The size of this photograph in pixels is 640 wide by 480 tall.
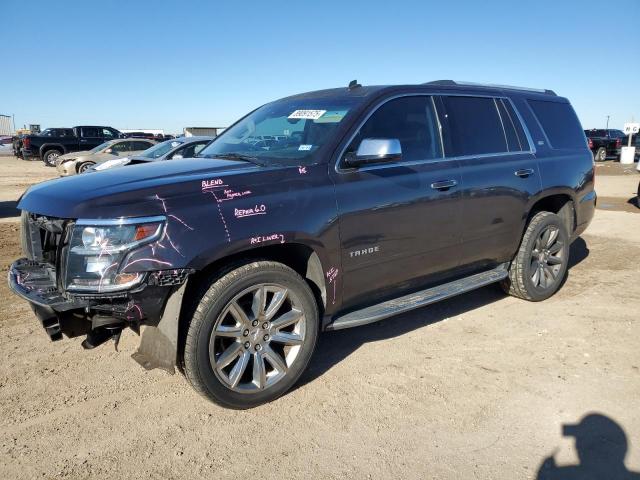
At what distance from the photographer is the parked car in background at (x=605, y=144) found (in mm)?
29562

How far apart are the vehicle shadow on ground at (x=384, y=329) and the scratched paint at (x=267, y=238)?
1.09 meters

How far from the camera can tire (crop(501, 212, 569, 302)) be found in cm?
480

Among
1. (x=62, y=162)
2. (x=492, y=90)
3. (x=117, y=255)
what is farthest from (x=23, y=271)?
(x=62, y=162)

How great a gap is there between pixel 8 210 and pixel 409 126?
A: 34.7 ft

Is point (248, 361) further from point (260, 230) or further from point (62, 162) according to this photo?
point (62, 162)

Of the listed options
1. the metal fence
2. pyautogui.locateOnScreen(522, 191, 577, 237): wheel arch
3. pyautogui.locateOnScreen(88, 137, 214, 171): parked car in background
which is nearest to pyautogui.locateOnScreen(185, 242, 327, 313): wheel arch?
pyautogui.locateOnScreen(522, 191, 577, 237): wheel arch

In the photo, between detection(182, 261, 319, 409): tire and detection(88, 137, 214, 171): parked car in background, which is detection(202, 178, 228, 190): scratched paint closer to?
detection(182, 261, 319, 409): tire

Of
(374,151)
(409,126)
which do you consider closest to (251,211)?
(374,151)

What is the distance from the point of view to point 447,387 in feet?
11.1

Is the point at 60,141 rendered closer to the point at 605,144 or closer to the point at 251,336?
the point at 251,336

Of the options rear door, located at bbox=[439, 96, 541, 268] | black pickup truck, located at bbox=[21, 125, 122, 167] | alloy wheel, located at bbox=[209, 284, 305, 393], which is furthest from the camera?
black pickup truck, located at bbox=[21, 125, 122, 167]

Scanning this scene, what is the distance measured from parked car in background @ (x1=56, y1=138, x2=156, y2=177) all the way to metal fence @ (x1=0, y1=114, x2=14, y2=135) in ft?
259

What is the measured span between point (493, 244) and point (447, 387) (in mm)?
1602

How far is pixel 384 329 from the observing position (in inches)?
173
